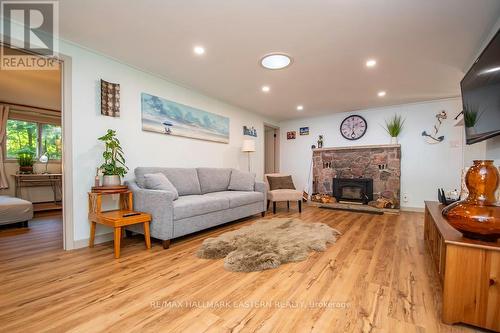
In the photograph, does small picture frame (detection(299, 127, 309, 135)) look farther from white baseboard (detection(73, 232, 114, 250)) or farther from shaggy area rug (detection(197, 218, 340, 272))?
white baseboard (detection(73, 232, 114, 250))

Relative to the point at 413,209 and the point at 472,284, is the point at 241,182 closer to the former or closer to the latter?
the point at 472,284

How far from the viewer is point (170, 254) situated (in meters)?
2.28

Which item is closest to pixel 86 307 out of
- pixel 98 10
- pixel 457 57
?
pixel 98 10

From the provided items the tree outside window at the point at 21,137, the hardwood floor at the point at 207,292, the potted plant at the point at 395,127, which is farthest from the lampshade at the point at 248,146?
the tree outside window at the point at 21,137

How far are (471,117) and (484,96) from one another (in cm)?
33

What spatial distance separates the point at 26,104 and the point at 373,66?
266 inches

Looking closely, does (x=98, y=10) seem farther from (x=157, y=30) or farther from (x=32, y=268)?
(x=32, y=268)

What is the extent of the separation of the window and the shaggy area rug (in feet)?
16.9

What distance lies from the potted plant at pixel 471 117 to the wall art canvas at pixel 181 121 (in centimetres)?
354

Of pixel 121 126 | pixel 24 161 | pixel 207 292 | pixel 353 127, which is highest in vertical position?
pixel 353 127

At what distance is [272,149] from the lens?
21.7ft

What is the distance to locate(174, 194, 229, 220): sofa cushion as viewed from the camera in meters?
2.51

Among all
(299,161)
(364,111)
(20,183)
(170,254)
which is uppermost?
(364,111)

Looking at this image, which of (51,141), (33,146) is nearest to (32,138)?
(33,146)
